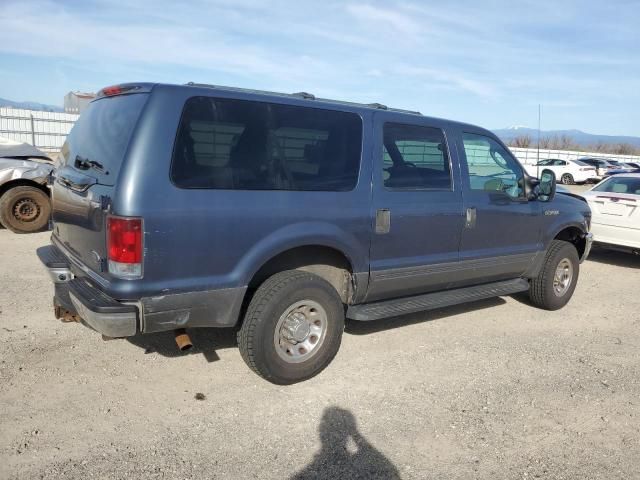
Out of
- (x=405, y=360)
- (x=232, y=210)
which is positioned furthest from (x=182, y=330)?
(x=405, y=360)

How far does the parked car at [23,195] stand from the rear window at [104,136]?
510 cm

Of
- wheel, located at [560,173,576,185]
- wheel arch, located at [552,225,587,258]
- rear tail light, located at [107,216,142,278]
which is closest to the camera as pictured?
rear tail light, located at [107,216,142,278]

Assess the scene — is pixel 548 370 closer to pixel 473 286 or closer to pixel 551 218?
pixel 473 286

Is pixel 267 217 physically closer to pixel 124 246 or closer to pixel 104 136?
pixel 124 246

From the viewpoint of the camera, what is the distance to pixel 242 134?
350 cm

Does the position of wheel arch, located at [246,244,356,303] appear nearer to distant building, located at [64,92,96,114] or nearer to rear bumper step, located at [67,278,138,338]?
rear bumper step, located at [67,278,138,338]

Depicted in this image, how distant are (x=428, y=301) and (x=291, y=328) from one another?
4.58 feet

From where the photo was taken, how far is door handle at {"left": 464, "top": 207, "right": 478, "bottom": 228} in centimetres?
471

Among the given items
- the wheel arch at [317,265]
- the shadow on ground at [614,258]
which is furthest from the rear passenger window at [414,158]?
the shadow on ground at [614,258]

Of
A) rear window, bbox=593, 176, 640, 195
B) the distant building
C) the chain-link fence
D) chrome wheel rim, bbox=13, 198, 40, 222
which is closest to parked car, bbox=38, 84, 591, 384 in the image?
rear window, bbox=593, 176, 640, 195

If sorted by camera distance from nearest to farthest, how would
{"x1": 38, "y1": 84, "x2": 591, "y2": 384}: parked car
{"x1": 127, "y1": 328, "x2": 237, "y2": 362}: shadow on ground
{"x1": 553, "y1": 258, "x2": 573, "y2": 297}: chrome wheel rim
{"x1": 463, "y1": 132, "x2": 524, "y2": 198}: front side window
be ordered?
{"x1": 38, "y1": 84, "x2": 591, "y2": 384}: parked car, {"x1": 127, "y1": 328, "x2": 237, "y2": 362}: shadow on ground, {"x1": 463, "y1": 132, "x2": 524, "y2": 198}: front side window, {"x1": 553, "y1": 258, "x2": 573, "y2": 297}: chrome wheel rim

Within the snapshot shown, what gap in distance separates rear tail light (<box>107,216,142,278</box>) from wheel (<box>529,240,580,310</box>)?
4.33 m

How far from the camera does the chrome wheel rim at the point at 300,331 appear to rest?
3811 mm

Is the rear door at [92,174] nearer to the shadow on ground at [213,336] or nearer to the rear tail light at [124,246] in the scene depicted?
the rear tail light at [124,246]
